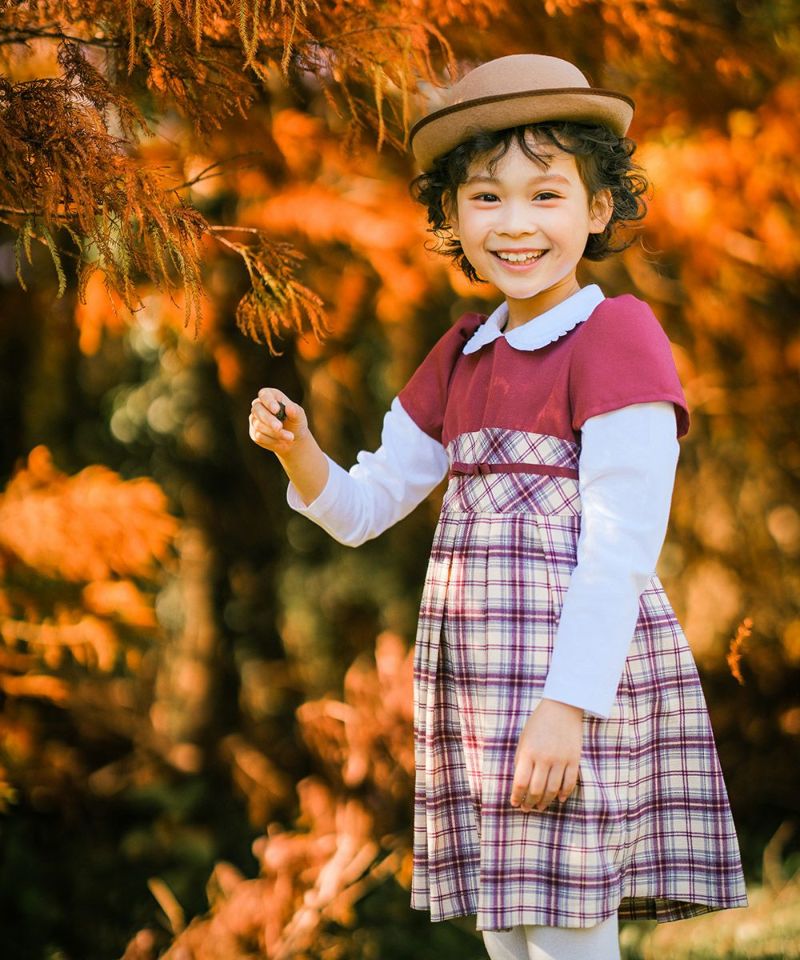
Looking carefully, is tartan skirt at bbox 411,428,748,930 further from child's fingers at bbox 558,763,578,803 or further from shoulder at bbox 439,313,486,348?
shoulder at bbox 439,313,486,348

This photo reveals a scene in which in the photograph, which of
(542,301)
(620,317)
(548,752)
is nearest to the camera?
(548,752)

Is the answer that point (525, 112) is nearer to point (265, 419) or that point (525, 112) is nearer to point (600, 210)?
point (600, 210)

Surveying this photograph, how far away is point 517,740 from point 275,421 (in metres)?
0.51

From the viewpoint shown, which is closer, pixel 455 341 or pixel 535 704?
pixel 535 704

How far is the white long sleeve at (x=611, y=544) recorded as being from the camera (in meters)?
1.39

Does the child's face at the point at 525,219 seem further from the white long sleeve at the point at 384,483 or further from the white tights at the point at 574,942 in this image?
the white tights at the point at 574,942

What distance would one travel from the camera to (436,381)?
176 centimetres

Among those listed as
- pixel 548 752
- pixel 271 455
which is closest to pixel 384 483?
pixel 548 752

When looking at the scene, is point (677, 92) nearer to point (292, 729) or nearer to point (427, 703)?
point (427, 703)

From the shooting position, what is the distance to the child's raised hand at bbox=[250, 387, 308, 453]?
1.52 metres

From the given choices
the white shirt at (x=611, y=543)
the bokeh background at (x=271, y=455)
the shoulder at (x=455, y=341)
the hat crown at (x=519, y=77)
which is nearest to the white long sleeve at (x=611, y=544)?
the white shirt at (x=611, y=543)

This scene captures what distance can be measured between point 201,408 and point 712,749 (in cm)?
234

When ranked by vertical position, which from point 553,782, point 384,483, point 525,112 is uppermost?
point 525,112

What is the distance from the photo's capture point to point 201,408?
3566 millimetres
